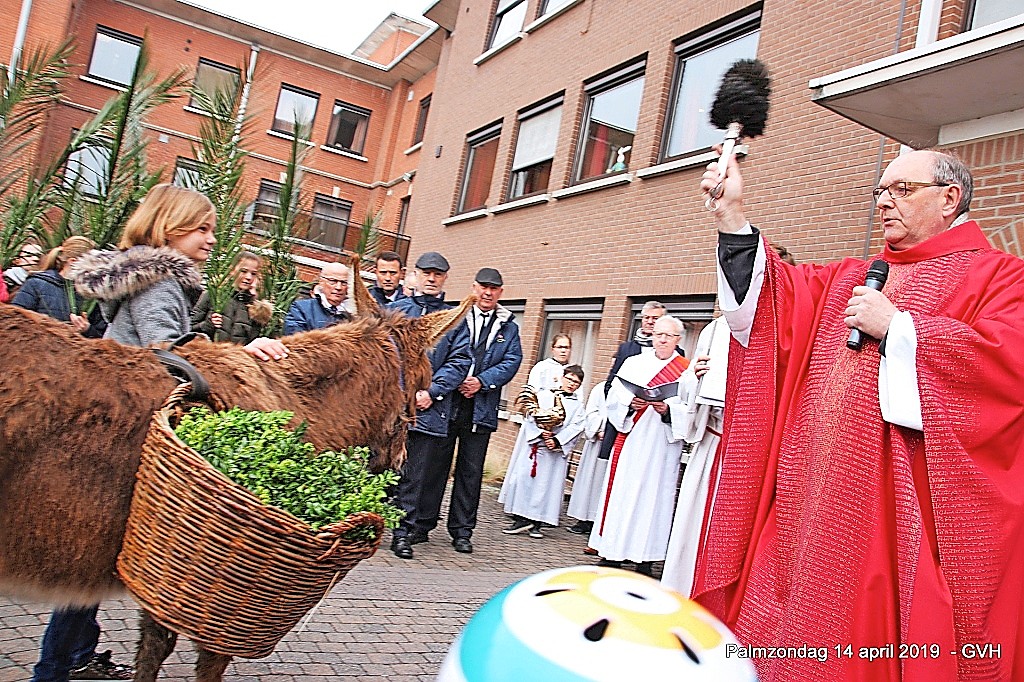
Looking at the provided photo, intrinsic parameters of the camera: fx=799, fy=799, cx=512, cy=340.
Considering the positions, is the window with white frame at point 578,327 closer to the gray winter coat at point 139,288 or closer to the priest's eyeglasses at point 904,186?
the priest's eyeglasses at point 904,186

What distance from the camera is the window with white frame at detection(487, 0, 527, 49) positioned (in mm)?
16984

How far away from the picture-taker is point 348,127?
29.4m

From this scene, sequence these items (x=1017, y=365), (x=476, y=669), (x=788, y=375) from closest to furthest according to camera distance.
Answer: (x=476, y=669)
(x=1017, y=365)
(x=788, y=375)

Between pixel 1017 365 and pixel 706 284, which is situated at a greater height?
pixel 706 284

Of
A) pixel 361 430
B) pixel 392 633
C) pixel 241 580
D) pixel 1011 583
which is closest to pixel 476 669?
pixel 241 580

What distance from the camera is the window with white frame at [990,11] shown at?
672 cm

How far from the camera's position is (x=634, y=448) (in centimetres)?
749

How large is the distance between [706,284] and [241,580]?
27.4ft

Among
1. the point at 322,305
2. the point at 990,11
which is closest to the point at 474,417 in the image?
the point at 322,305

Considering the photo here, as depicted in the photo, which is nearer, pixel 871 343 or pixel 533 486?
pixel 871 343

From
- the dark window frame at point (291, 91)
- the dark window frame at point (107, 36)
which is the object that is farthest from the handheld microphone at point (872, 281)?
the dark window frame at point (107, 36)

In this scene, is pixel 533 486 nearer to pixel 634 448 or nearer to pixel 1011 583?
pixel 634 448

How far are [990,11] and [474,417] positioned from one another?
5860mm

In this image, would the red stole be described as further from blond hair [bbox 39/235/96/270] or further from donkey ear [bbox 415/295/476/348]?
blond hair [bbox 39/235/96/270]
